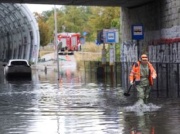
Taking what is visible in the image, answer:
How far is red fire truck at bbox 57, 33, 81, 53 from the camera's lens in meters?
74.8

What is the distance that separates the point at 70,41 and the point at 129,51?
44.9 meters

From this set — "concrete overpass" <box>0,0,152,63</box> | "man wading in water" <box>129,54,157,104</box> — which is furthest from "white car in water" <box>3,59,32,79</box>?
"man wading in water" <box>129,54,157,104</box>

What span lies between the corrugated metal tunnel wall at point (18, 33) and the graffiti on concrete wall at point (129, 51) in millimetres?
24971

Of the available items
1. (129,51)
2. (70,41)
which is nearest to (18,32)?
(70,41)

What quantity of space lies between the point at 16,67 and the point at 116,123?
87.9 feet

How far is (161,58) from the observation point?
2533 centimetres

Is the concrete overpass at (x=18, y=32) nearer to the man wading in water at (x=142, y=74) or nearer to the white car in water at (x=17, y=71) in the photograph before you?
the white car in water at (x=17, y=71)

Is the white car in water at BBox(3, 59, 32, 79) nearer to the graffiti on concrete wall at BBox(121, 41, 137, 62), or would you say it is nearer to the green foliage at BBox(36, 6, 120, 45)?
the graffiti on concrete wall at BBox(121, 41, 137, 62)

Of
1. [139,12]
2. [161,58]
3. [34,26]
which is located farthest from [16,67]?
[34,26]

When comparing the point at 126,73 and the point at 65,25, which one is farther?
the point at 65,25

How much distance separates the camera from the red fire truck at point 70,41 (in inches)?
2945

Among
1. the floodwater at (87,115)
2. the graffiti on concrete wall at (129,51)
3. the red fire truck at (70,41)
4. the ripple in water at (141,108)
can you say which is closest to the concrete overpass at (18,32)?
the red fire truck at (70,41)

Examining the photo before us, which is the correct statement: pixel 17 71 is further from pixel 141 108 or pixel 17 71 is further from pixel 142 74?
pixel 141 108

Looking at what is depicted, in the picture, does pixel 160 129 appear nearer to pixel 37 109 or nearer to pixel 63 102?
pixel 37 109
